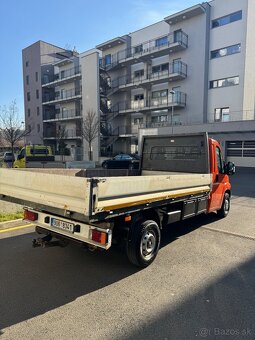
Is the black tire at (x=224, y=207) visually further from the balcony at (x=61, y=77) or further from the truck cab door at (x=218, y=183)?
the balcony at (x=61, y=77)

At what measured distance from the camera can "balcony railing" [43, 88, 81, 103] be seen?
4341 cm

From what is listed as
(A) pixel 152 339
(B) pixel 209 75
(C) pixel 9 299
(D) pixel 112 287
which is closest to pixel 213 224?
(D) pixel 112 287

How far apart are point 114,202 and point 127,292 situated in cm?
128

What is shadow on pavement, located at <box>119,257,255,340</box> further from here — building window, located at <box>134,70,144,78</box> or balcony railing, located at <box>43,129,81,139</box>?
balcony railing, located at <box>43,129,81,139</box>

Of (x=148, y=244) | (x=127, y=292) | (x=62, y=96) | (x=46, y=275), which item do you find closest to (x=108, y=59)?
(x=62, y=96)

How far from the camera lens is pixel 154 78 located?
32250 millimetres

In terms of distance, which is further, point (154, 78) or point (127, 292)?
point (154, 78)

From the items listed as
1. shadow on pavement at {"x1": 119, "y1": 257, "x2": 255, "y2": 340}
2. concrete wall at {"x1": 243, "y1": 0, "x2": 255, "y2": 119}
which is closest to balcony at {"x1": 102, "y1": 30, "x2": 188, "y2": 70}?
concrete wall at {"x1": 243, "y1": 0, "x2": 255, "y2": 119}

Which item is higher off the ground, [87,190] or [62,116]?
[62,116]

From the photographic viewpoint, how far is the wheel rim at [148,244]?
440cm

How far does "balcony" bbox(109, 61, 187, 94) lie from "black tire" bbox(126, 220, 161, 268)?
94.5 ft

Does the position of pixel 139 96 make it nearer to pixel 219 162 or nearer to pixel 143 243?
pixel 219 162

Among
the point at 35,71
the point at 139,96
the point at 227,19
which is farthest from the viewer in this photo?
the point at 35,71

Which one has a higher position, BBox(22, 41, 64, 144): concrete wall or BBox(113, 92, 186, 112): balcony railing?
BBox(22, 41, 64, 144): concrete wall
